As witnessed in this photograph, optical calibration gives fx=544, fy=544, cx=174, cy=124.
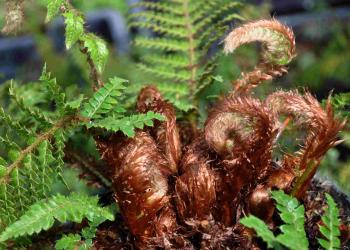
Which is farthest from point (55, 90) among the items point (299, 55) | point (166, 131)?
point (299, 55)

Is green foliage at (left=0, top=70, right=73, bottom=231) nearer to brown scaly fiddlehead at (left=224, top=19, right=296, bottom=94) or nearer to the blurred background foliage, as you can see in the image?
brown scaly fiddlehead at (left=224, top=19, right=296, bottom=94)

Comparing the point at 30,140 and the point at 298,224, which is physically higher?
the point at 30,140

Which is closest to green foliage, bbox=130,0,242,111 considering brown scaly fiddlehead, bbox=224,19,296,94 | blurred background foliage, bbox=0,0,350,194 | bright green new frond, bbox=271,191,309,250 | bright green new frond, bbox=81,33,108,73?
brown scaly fiddlehead, bbox=224,19,296,94

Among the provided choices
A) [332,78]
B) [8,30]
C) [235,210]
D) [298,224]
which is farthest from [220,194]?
[332,78]

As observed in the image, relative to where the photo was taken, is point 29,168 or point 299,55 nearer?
point 29,168

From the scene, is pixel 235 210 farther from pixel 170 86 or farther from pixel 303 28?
pixel 303 28

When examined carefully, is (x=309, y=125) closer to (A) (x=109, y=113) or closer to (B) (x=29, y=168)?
(A) (x=109, y=113)

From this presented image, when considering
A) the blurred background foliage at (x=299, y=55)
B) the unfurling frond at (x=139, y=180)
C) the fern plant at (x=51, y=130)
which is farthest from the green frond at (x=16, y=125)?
the blurred background foliage at (x=299, y=55)
